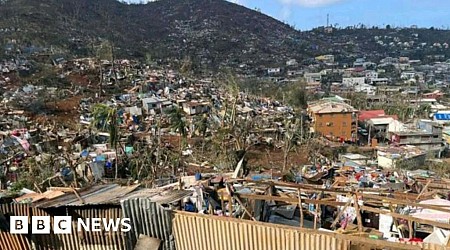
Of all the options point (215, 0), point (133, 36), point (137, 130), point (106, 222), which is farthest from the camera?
point (215, 0)

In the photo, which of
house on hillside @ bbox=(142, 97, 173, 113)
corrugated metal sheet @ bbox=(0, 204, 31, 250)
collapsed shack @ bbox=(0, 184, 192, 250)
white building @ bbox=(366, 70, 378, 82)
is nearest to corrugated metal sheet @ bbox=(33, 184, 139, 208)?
collapsed shack @ bbox=(0, 184, 192, 250)

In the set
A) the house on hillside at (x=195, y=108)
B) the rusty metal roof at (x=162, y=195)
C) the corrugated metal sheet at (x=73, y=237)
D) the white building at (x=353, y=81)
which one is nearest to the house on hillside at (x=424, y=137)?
the house on hillside at (x=195, y=108)

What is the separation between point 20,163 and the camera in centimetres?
1625

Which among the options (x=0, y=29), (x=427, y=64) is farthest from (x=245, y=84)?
(x=427, y=64)

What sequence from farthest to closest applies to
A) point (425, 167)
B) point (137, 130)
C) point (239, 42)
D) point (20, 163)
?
point (239, 42) → point (137, 130) → point (425, 167) → point (20, 163)

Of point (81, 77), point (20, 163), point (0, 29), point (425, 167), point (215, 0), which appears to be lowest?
point (425, 167)

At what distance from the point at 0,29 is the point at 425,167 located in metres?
42.3

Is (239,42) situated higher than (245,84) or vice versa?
(239,42)

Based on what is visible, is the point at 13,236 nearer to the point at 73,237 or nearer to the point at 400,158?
the point at 73,237

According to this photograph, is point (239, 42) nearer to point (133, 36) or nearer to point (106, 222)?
point (133, 36)

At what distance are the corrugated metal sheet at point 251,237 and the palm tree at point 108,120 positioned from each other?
1065 cm

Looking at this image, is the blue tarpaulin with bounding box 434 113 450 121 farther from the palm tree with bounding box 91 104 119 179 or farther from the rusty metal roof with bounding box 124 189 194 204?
the rusty metal roof with bounding box 124 189 194 204

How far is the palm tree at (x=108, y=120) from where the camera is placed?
14781mm

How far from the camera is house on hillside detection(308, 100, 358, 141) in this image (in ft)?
102
